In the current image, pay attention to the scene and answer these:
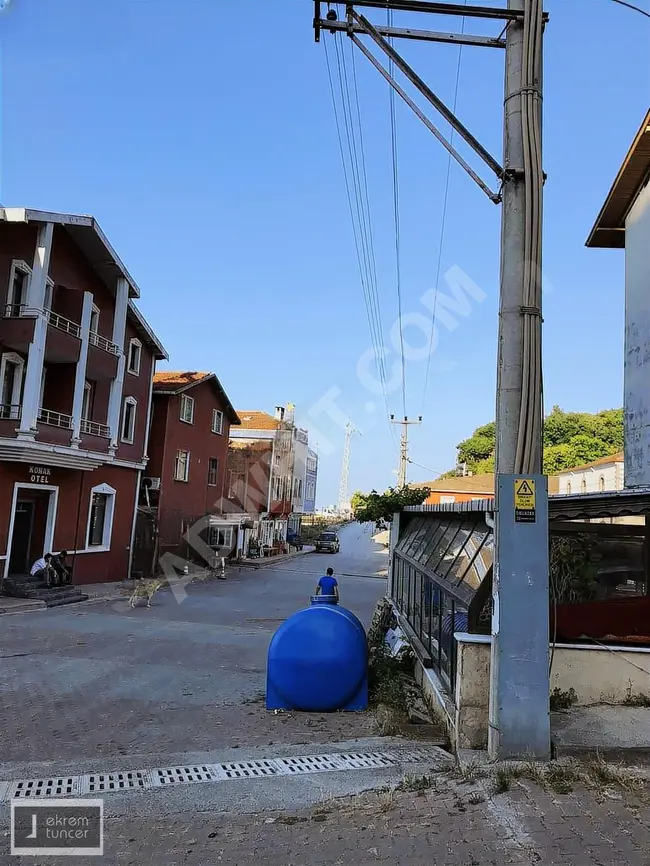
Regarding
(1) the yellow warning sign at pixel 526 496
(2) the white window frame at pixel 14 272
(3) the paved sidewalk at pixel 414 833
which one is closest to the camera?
(3) the paved sidewalk at pixel 414 833

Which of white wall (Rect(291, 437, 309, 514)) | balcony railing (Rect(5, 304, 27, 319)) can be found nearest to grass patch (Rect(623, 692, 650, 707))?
balcony railing (Rect(5, 304, 27, 319))

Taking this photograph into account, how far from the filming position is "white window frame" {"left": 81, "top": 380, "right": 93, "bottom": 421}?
68.4 feet

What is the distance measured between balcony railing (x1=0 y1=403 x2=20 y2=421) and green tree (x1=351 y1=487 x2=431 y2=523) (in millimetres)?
9540

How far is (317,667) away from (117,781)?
2.60m

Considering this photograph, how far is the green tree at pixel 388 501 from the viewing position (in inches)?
616

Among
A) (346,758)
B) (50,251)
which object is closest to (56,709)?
(346,758)

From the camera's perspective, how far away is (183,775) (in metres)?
5.22

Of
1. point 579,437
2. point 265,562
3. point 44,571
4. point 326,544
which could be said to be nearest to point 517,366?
point 44,571

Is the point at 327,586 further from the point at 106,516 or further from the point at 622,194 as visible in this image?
the point at 106,516

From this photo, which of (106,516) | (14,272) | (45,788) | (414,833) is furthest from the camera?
(106,516)

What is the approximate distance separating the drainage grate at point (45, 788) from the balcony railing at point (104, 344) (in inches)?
659

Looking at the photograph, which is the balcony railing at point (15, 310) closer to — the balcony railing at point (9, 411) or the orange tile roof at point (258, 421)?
the balcony railing at point (9, 411)

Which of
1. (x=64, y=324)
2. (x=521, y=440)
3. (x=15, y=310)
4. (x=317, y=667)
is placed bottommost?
(x=317, y=667)

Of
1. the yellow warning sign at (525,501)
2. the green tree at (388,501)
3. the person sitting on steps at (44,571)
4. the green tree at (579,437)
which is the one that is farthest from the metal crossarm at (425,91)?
the green tree at (579,437)
